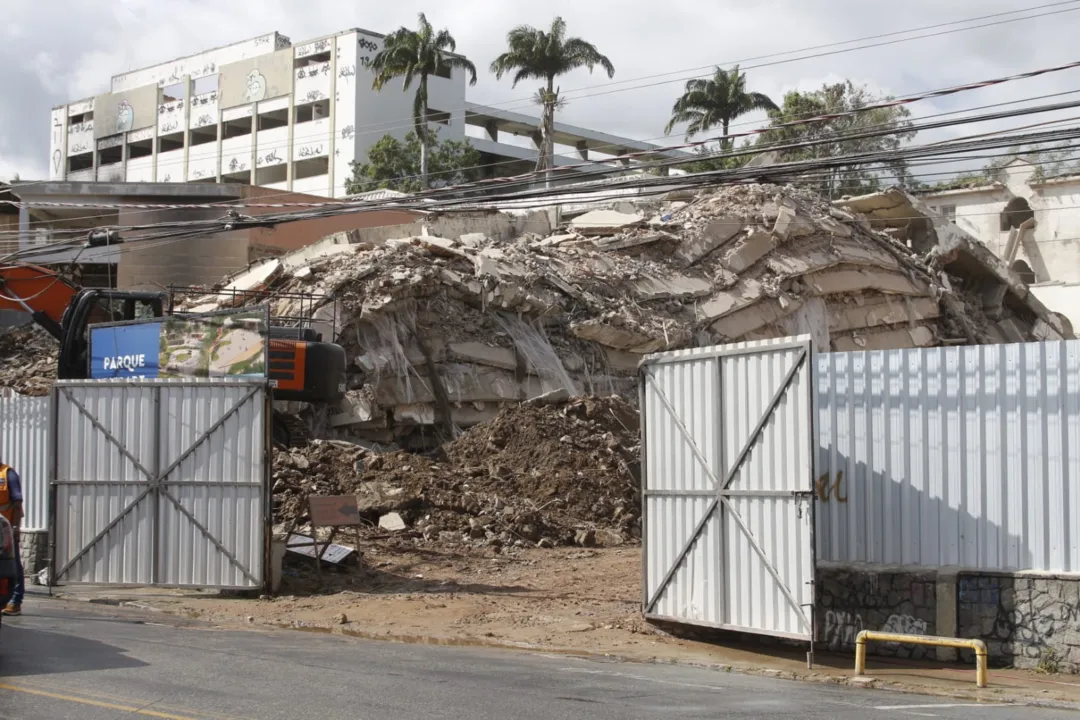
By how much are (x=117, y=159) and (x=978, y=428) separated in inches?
3097

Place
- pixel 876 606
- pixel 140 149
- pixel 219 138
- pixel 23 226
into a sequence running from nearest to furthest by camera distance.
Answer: pixel 876 606
pixel 23 226
pixel 219 138
pixel 140 149

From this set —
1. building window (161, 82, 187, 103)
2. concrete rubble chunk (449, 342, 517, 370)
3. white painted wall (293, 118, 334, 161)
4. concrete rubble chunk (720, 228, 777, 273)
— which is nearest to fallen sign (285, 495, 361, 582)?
concrete rubble chunk (449, 342, 517, 370)

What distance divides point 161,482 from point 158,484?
47mm

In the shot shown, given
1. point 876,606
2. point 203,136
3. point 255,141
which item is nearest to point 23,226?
point 876,606

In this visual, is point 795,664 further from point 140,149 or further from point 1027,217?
point 140,149

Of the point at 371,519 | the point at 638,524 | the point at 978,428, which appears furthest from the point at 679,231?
the point at 978,428

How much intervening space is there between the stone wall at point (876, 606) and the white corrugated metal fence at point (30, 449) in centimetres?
1029

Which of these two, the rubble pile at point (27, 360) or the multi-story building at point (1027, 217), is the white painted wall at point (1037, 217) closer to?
the multi-story building at point (1027, 217)

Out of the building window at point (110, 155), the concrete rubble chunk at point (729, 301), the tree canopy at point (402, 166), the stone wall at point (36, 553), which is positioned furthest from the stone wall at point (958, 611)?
the building window at point (110, 155)

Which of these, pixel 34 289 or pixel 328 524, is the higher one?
pixel 34 289

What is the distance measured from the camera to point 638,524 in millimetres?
20250

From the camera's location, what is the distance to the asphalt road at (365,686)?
7602 mm

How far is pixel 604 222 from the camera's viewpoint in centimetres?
3092

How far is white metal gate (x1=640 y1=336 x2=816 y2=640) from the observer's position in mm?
10406
